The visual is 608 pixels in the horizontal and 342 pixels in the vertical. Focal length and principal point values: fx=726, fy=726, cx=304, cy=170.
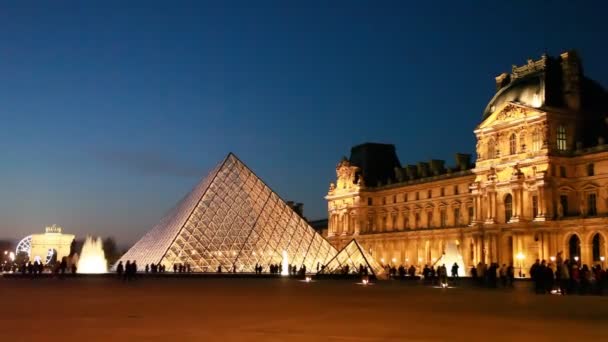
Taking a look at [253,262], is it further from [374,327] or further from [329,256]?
[374,327]

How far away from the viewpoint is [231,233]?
127ft

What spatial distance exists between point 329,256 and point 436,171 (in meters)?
24.7

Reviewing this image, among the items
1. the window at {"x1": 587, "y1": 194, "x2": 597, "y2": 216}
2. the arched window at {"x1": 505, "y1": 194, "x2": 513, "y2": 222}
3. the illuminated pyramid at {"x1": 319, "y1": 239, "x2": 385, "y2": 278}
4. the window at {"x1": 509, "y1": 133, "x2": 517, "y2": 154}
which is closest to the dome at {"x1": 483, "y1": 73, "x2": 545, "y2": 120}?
the window at {"x1": 509, "y1": 133, "x2": 517, "y2": 154}

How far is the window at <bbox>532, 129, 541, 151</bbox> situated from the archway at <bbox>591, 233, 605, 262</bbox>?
6556 millimetres

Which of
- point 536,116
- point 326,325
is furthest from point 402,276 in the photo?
point 326,325

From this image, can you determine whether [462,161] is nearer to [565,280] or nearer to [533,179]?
[533,179]

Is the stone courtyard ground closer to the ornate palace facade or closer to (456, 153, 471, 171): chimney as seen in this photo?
the ornate palace facade

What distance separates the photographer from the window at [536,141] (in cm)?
4688

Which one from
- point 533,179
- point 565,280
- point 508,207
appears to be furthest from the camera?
point 508,207

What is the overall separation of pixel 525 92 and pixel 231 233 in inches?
920

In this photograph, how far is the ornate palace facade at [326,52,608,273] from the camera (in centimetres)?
4556

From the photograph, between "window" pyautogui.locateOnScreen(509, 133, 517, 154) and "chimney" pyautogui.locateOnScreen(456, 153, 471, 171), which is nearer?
"window" pyautogui.locateOnScreen(509, 133, 517, 154)

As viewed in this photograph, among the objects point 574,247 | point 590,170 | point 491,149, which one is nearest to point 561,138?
point 590,170

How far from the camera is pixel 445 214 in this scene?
59.0 meters
